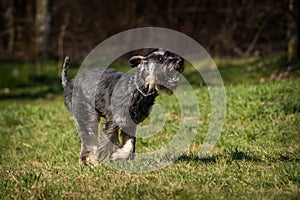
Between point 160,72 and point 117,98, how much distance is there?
2.68 feet

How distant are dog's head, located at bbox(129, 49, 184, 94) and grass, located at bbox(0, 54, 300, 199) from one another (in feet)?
3.51

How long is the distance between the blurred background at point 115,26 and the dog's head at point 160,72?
563 inches

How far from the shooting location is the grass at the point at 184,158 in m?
5.32

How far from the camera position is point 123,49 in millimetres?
24844

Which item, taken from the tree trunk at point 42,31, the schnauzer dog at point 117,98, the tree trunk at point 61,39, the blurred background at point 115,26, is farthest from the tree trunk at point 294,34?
the tree trunk at point 42,31

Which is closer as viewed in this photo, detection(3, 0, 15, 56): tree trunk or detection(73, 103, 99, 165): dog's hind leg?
detection(73, 103, 99, 165): dog's hind leg

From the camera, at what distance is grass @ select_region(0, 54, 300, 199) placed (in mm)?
5320

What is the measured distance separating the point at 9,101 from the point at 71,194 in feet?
41.8

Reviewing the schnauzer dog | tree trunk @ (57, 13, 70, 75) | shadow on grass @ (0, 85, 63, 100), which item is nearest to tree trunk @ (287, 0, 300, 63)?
shadow on grass @ (0, 85, 63, 100)

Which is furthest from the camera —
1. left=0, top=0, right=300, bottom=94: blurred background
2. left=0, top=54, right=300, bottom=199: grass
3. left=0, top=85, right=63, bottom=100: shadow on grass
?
left=0, top=0, right=300, bottom=94: blurred background

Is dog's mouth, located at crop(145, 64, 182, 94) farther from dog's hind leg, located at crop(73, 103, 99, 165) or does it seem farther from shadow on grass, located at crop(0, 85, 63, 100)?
shadow on grass, located at crop(0, 85, 63, 100)

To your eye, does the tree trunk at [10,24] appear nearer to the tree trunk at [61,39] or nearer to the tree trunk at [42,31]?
the tree trunk at [61,39]

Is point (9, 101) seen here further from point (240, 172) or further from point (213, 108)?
point (240, 172)

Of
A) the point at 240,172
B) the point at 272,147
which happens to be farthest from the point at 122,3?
the point at 240,172
